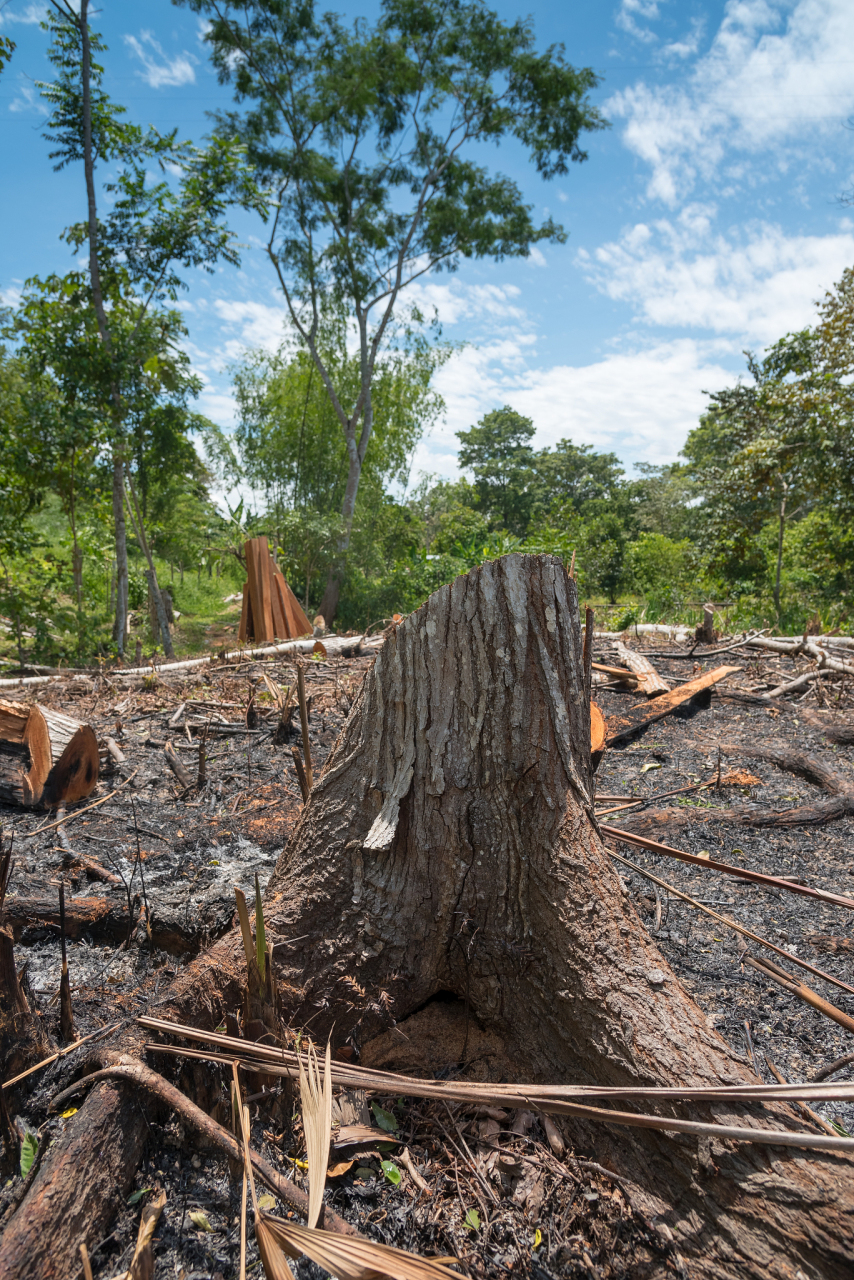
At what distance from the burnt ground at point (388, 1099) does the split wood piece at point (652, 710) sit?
36 centimetres

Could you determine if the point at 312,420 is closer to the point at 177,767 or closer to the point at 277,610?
the point at 277,610

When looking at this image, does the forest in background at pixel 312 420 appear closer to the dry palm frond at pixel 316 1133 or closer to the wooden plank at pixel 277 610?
the wooden plank at pixel 277 610

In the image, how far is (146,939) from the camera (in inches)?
73.6

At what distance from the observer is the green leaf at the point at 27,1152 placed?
1118mm

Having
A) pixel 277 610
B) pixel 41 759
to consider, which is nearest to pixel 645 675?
pixel 41 759

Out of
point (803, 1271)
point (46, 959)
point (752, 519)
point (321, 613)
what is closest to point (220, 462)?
point (321, 613)

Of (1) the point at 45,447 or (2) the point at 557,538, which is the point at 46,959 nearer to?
(1) the point at 45,447

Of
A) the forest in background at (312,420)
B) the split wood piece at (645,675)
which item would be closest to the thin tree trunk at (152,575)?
the forest in background at (312,420)

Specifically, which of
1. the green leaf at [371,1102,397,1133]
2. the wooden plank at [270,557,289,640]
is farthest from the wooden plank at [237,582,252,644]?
the green leaf at [371,1102,397,1133]

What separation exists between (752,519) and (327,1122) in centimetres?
1776

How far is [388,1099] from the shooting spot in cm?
146

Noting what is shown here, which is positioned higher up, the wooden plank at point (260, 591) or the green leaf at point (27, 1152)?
the wooden plank at point (260, 591)

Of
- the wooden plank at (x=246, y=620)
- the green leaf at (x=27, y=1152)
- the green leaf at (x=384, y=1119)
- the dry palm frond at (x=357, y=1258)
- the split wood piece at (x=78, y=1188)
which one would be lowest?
the green leaf at (x=384, y=1119)

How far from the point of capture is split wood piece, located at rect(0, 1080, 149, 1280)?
0.92 m
